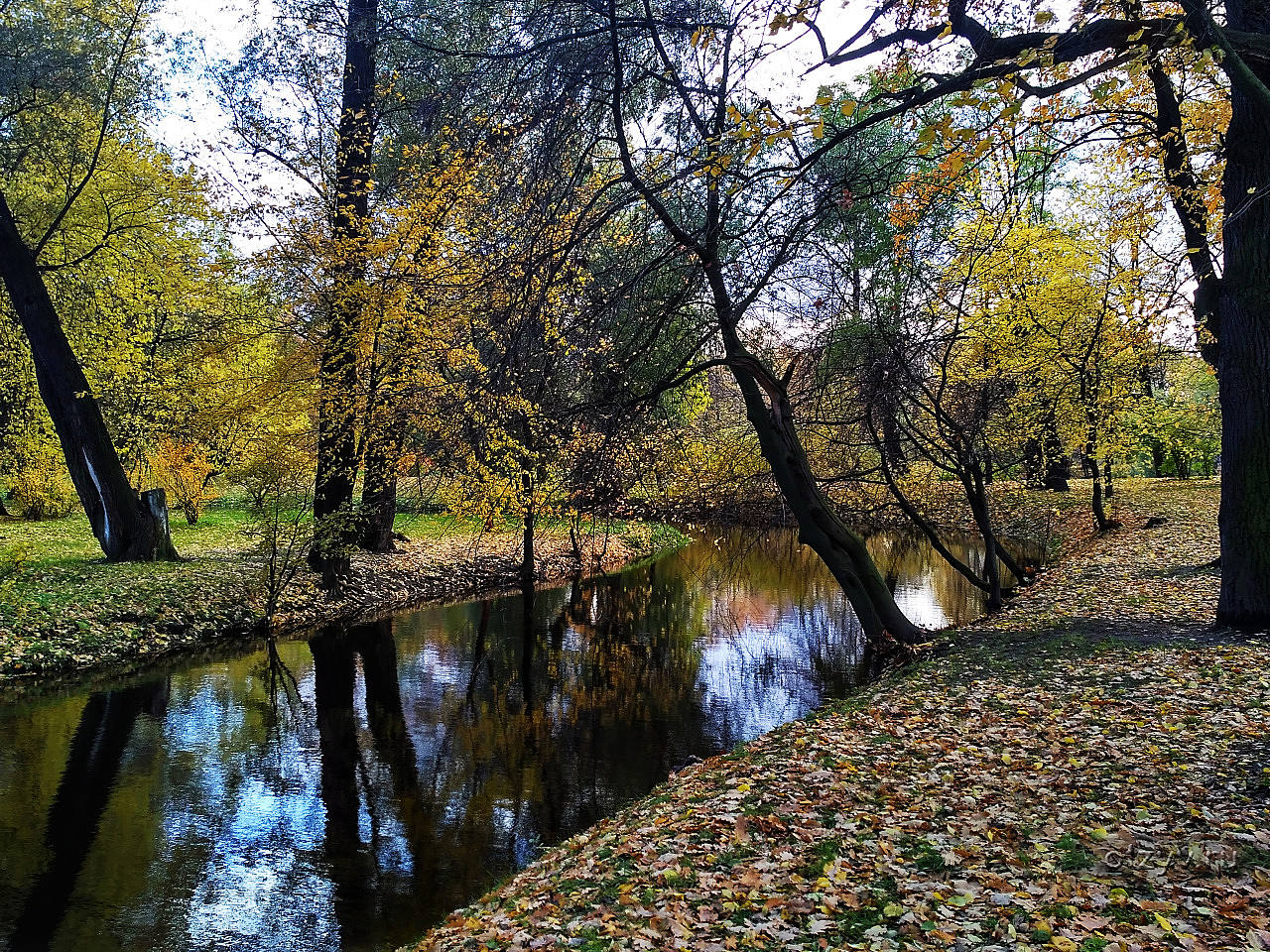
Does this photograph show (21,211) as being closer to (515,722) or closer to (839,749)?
(515,722)

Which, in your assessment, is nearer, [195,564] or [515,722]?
[515,722]

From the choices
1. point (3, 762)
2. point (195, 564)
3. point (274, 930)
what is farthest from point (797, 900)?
point (195, 564)

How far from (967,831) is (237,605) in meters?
12.9

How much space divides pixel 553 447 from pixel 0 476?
19930mm

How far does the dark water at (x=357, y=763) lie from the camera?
19.8 feet

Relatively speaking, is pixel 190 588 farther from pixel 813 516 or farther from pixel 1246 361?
pixel 1246 361

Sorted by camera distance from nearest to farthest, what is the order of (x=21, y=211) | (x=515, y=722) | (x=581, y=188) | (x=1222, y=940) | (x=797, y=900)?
(x=1222, y=940) < (x=797, y=900) < (x=581, y=188) < (x=515, y=722) < (x=21, y=211)

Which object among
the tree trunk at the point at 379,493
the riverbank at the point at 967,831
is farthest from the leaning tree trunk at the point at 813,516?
the tree trunk at the point at 379,493

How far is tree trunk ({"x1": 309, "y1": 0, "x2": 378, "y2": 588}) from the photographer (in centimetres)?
1482

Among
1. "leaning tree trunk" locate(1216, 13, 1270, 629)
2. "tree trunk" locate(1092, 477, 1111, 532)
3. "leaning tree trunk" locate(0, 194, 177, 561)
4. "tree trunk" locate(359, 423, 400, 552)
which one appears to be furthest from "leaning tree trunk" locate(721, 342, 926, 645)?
"tree trunk" locate(1092, 477, 1111, 532)

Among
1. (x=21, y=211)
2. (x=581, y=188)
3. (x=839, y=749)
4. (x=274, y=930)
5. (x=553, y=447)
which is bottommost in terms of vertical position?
(x=274, y=930)

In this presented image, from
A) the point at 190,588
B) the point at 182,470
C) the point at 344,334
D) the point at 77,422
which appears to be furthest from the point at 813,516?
the point at 182,470

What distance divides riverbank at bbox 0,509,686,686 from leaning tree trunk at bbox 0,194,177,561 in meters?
0.66

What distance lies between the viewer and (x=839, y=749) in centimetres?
657
